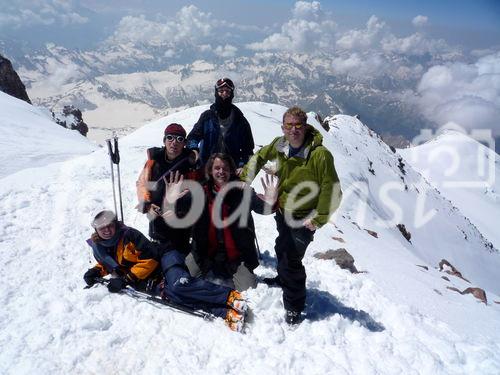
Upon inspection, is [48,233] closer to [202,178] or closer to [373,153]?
[202,178]

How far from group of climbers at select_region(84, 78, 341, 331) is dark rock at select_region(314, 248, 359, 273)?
2519 millimetres

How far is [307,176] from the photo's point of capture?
6086mm

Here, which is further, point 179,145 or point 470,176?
point 470,176

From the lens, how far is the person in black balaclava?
29.1 ft

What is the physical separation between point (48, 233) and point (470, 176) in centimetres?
20443

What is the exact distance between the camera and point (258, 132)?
1438 inches

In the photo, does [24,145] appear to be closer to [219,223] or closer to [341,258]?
[219,223]

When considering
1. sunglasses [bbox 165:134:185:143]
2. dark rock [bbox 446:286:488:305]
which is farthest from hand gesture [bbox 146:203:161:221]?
dark rock [bbox 446:286:488:305]

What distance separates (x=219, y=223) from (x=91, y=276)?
9.44 ft

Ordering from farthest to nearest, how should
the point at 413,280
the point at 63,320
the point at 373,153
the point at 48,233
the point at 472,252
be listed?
the point at 373,153 < the point at 472,252 < the point at 413,280 < the point at 48,233 < the point at 63,320

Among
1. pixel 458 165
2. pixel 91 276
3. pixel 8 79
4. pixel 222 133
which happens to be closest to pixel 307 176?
pixel 222 133

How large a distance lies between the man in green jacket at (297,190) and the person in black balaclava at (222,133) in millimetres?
2068

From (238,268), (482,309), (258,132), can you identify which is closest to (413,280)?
(482,309)

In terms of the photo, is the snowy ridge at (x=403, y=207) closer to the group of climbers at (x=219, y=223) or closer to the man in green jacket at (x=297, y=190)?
the group of climbers at (x=219, y=223)
